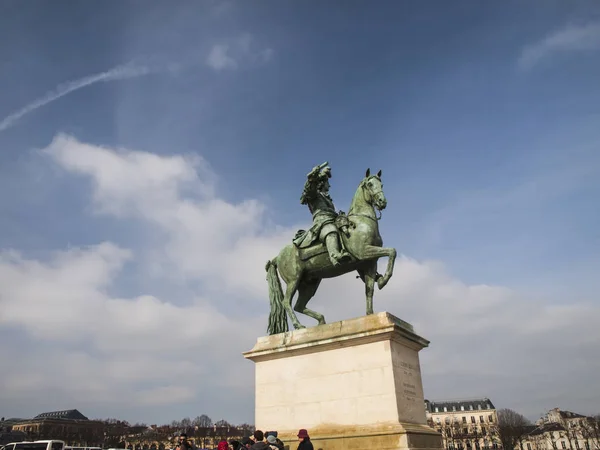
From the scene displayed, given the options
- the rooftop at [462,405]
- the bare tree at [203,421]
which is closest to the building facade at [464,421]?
the rooftop at [462,405]

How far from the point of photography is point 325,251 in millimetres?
13422

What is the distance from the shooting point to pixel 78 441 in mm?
104188

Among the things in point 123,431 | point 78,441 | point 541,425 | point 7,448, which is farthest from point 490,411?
point 7,448

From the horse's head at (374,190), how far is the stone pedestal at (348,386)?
3.05 metres

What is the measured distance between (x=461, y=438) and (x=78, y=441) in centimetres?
8855

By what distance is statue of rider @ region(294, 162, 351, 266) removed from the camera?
12.9m

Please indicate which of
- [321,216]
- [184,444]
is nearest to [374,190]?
[321,216]

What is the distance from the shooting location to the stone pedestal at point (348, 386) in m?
10.6

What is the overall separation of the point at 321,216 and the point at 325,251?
105 cm

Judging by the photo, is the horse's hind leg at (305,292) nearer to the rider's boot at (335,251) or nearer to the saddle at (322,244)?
the saddle at (322,244)

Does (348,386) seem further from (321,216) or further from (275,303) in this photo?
(321,216)

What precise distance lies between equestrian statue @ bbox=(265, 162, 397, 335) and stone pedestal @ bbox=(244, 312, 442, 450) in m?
1.11

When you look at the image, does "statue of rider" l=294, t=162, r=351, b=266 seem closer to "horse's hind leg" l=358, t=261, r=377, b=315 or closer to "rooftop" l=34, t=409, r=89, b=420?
"horse's hind leg" l=358, t=261, r=377, b=315

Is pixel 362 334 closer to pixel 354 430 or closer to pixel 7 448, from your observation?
pixel 354 430
